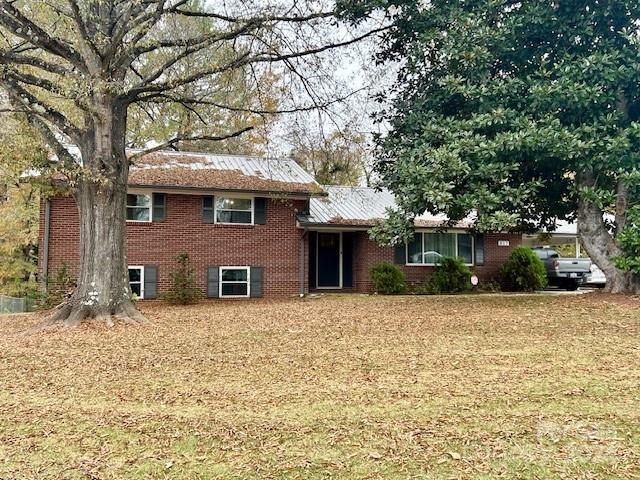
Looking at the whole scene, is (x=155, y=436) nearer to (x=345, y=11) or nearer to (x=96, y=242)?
(x=96, y=242)

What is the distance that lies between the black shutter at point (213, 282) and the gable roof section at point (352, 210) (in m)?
2.98

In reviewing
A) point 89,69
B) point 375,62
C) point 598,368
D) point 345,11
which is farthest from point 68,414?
point 375,62

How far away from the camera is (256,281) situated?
1547 centimetres

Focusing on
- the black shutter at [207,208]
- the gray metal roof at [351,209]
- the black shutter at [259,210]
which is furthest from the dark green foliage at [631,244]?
the black shutter at [207,208]

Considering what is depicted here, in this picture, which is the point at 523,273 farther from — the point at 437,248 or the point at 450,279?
the point at 437,248

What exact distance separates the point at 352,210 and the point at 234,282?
4.84 metres

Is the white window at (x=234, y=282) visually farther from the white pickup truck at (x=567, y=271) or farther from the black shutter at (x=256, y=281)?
the white pickup truck at (x=567, y=271)

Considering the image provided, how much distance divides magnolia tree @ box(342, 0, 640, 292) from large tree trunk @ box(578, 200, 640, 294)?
22 millimetres

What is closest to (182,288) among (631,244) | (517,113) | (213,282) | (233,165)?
(213,282)

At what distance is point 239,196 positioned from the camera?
15297mm

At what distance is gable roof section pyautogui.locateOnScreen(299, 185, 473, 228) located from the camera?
53.1 ft

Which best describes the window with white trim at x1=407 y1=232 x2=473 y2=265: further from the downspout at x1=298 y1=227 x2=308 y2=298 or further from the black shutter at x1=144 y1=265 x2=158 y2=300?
the black shutter at x1=144 y1=265 x2=158 y2=300

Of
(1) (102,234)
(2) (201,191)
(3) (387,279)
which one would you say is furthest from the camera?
(3) (387,279)

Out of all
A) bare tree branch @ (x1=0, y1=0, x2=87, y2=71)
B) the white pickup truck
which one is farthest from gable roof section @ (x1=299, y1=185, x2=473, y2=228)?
bare tree branch @ (x1=0, y1=0, x2=87, y2=71)
